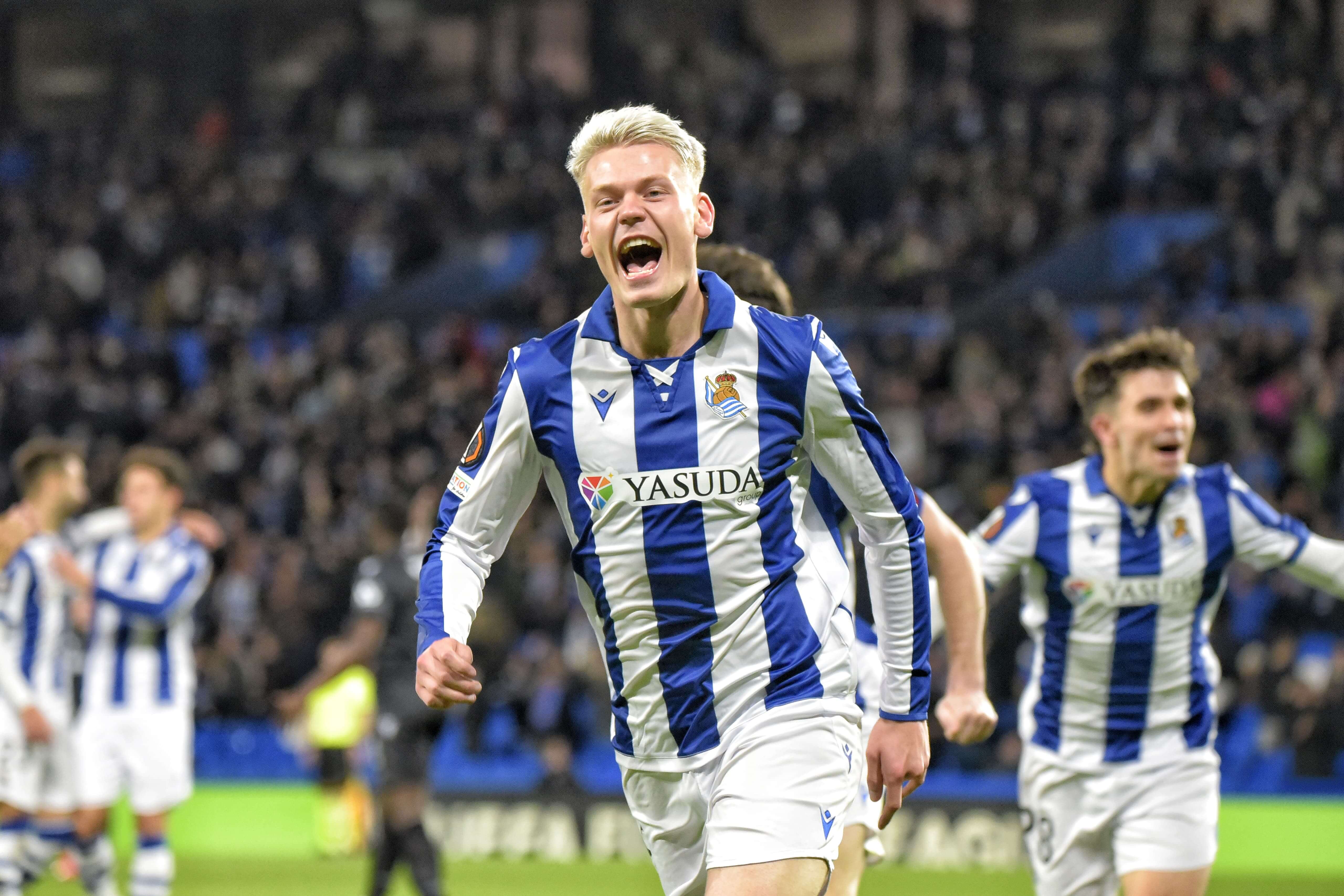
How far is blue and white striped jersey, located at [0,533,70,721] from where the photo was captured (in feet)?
25.3

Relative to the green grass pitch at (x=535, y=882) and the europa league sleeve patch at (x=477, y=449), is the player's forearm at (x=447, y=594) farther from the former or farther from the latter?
the green grass pitch at (x=535, y=882)

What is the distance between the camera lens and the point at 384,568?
313 inches

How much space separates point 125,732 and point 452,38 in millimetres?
18541

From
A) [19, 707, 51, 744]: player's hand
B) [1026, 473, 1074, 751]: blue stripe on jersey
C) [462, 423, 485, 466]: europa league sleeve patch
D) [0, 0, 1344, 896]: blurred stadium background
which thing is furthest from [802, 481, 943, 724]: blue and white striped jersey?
[19, 707, 51, 744]: player's hand

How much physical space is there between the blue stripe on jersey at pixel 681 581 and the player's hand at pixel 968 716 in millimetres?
699

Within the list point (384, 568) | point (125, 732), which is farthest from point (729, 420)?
point (125, 732)

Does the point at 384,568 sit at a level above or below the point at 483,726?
above

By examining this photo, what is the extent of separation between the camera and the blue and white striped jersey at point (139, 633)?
8008mm

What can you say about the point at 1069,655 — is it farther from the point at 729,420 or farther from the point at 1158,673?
the point at 729,420

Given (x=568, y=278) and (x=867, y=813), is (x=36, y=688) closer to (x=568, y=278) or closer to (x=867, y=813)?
(x=867, y=813)

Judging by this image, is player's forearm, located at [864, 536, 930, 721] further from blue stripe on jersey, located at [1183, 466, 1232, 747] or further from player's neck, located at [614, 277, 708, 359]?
blue stripe on jersey, located at [1183, 466, 1232, 747]

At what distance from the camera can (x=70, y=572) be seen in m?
7.61

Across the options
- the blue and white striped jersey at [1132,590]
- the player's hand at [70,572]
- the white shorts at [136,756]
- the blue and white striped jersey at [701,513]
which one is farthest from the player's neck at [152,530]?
the blue and white striped jersey at [701,513]

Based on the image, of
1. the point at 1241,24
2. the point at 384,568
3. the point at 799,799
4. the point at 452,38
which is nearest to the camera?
the point at 799,799
